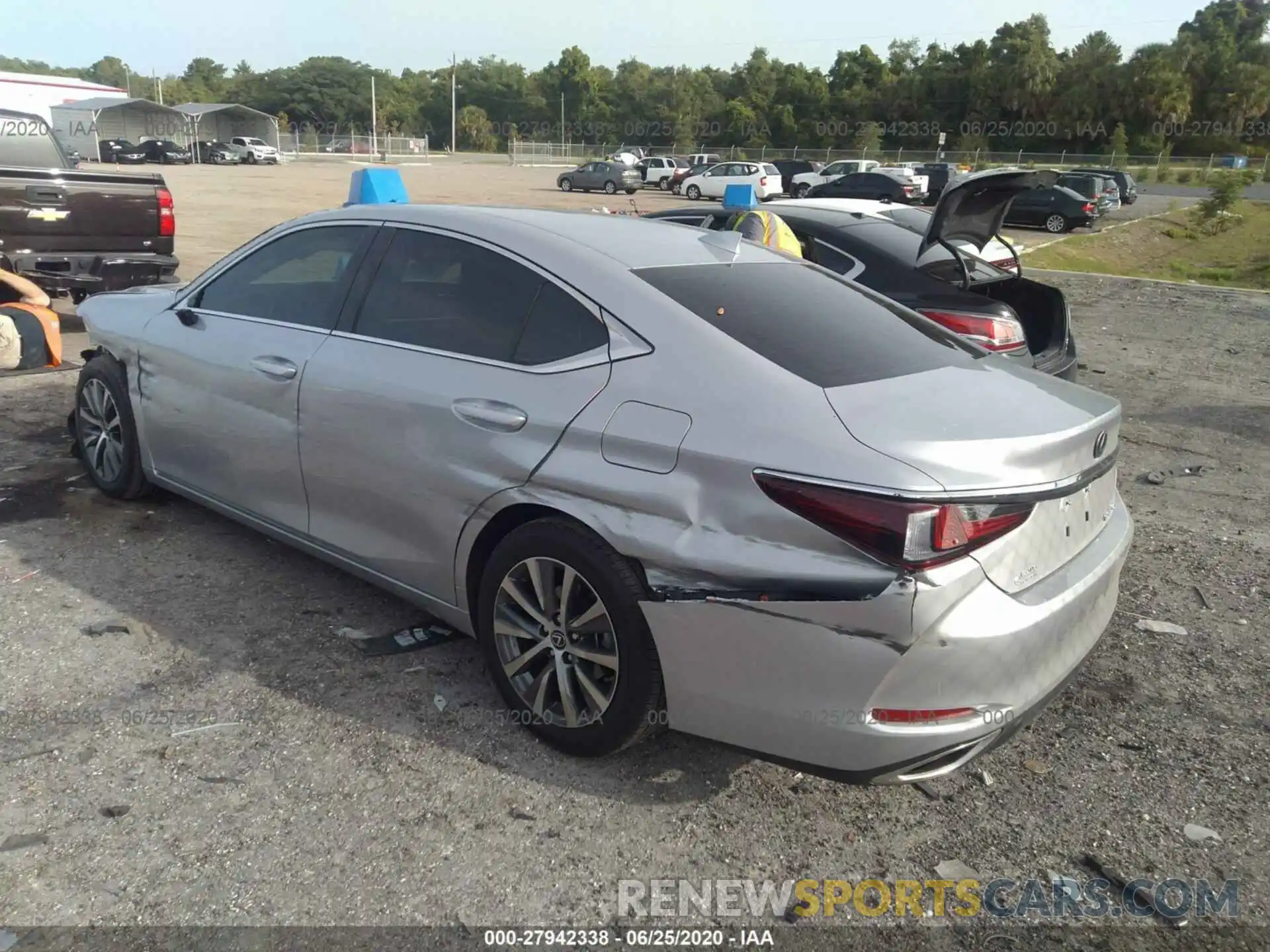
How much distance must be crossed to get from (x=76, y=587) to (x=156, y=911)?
A: 2157 millimetres

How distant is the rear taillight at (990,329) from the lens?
5.55m

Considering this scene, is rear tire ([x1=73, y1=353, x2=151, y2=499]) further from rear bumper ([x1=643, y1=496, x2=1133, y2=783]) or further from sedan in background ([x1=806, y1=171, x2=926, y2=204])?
sedan in background ([x1=806, y1=171, x2=926, y2=204])

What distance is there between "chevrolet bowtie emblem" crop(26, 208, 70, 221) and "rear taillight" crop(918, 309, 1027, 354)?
25.3 ft

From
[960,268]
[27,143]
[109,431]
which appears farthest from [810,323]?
[27,143]

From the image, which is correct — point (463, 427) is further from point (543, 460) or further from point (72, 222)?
point (72, 222)

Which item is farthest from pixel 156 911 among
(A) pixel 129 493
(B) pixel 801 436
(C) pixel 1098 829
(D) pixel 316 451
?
(A) pixel 129 493

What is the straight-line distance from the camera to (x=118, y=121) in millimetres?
72688

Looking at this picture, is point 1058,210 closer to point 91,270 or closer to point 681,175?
point 681,175

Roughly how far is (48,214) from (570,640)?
26.8 feet

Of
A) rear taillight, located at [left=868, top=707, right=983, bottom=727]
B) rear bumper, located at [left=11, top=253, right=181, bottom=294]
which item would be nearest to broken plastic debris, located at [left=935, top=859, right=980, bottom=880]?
rear taillight, located at [left=868, top=707, right=983, bottom=727]

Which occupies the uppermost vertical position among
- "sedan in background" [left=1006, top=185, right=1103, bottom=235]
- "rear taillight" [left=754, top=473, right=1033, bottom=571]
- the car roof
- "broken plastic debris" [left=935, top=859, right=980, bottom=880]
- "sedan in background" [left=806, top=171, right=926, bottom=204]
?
"sedan in background" [left=806, top=171, right=926, bottom=204]

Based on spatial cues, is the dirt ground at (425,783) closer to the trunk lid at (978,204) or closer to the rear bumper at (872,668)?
the rear bumper at (872,668)

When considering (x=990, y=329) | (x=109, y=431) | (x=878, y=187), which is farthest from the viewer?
(x=878, y=187)

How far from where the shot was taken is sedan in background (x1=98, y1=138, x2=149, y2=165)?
194 ft
